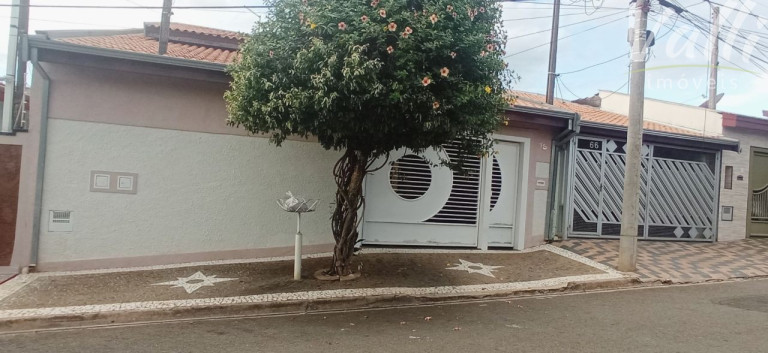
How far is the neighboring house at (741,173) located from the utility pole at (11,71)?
14.5 meters

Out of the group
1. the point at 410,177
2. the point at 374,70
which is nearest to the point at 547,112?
the point at 410,177

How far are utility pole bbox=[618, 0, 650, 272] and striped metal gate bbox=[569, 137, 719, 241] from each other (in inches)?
93.5

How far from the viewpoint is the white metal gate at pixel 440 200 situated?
30.9 ft

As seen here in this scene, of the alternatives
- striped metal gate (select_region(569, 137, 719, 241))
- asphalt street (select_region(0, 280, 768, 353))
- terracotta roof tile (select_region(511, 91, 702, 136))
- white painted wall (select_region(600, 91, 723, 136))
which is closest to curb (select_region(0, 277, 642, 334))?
asphalt street (select_region(0, 280, 768, 353))

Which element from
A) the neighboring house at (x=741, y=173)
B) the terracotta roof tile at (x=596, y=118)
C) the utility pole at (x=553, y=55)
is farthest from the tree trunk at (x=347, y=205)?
the neighboring house at (x=741, y=173)

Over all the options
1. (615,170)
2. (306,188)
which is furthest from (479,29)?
(615,170)

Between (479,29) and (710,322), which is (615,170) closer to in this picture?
(710,322)

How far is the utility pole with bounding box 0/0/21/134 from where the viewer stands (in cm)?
743

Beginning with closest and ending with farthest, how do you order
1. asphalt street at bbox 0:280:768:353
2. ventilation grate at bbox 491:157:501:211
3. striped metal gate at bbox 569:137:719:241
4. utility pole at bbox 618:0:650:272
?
asphalt street at bbox 0:280:768:353 → utility pole at bbox 618:0:650:272 → ventilation grate at bbox 491:157:501:211 → striped metal gate at bbox 569:137:719:241

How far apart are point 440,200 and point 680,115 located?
346 inches

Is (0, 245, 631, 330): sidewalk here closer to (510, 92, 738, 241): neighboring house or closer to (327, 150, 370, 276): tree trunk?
(327, 150, 370, 276): tree trunk

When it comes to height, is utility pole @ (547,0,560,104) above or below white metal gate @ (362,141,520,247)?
above

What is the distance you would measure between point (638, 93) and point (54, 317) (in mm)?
8806

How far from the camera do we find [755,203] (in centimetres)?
1309
